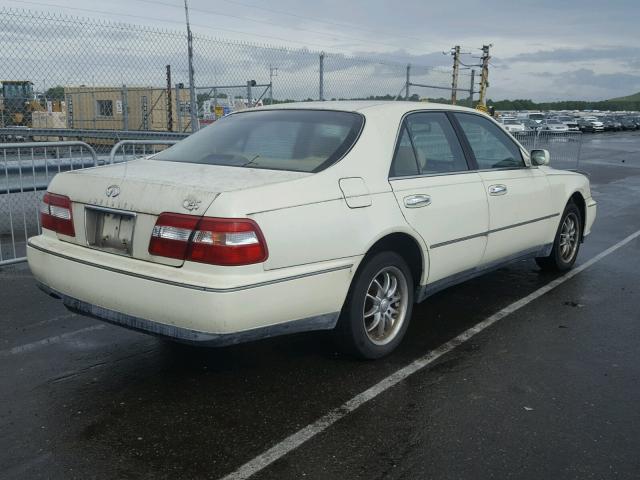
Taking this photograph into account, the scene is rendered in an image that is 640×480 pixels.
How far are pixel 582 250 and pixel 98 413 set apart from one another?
234 inches

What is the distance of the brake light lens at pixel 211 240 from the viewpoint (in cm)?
312

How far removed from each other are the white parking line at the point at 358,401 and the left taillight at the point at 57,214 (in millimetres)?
1709

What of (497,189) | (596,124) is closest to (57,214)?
(497,189)

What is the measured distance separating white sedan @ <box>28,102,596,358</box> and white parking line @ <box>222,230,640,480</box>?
24cm

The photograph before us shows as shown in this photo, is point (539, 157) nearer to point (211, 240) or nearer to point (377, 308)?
point (377, 308)

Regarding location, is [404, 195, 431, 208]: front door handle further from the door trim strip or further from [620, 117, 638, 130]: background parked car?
[620, 117, 638, 130]: background parked car

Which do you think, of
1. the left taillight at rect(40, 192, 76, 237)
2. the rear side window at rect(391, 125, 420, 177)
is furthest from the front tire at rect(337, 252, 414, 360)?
the left taillight at rect(40, 192, 76, 237)

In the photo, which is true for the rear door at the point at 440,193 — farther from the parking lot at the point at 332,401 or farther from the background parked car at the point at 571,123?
the background parked car at the point at 571,123

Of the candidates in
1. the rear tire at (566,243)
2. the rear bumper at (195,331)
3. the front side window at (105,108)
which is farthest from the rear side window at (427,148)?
the front side window at (105,108)

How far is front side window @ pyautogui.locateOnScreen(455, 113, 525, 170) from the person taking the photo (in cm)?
498

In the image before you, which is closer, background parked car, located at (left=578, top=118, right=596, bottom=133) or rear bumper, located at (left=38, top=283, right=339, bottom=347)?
rear bumper, located at (left=38, top=283, right=339, bottom=347)

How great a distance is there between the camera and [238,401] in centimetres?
354

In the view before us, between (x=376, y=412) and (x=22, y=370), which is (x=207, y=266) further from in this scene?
(x=22, y=370)

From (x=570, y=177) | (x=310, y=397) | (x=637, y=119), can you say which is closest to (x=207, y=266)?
(x=310, y=397)
